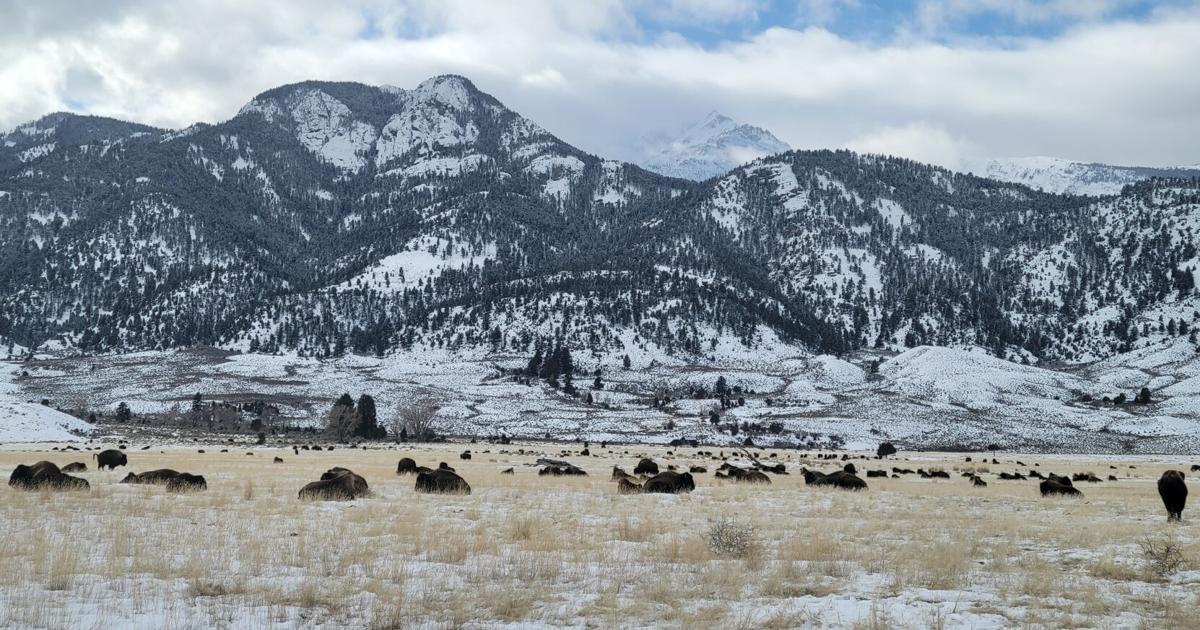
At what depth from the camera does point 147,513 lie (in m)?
15.5

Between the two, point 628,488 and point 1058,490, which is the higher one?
point 628,488

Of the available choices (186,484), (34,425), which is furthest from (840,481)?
(34,425)

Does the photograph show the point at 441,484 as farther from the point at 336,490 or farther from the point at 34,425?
the point at 34,425

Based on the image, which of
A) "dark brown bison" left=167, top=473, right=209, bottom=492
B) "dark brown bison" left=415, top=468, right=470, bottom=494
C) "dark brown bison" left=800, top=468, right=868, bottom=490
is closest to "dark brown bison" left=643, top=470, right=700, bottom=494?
"dark brown bison" left=415, top=468, right=470, bottom=494

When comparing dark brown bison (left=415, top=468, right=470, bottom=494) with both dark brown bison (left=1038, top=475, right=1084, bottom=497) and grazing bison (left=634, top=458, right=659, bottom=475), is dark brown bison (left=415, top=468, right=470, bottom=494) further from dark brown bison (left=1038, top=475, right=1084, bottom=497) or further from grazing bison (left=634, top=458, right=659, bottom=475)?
dark brown bison (left=1038, top=475, right=1084, bottom=497)

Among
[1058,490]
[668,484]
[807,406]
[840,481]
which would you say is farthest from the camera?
[807,406]

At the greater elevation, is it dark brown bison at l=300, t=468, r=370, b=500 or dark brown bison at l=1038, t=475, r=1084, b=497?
dark brown bison at l=300, t=468, r=370, b=500

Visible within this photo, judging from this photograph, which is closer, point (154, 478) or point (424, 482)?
point (424, 482)

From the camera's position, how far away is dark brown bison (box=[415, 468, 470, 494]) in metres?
22.3

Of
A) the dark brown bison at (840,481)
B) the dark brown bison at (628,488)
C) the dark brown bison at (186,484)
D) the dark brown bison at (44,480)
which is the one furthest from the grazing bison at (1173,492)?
the dark brown bison at (44,480)

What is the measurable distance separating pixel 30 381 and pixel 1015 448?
211 meters

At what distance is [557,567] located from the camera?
10773 mm

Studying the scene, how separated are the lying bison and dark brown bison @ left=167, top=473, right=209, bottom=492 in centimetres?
1242

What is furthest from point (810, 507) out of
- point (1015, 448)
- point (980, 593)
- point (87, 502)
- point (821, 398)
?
point (821, 398)
